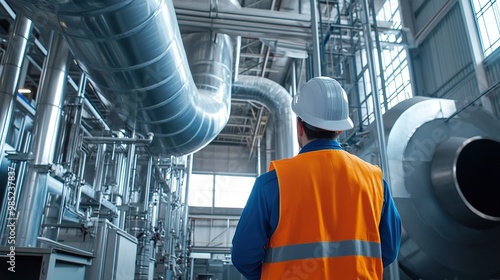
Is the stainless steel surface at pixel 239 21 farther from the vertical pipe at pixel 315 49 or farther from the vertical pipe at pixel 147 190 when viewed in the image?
the vertical pipe at pixel 147 190

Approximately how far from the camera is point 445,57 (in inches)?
249

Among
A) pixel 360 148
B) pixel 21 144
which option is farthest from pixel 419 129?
pixel 21 144

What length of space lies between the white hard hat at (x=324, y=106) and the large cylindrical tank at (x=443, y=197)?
2.01 metres

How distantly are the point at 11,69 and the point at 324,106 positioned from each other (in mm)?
3189

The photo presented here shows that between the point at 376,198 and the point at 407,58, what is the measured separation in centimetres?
664

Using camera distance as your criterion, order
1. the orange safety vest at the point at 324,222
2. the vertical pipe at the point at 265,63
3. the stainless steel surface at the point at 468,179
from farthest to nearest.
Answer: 1. the vertical pipe at the point at 265,63
2. the stainless steel surface at the point at 468,179
3. the orange safety vest at the point at 324,222

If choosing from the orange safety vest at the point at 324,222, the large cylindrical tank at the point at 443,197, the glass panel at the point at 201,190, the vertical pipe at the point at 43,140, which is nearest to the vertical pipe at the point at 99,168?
the vertical pipe at the point at 43,140

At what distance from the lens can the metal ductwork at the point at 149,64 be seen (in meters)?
2.49

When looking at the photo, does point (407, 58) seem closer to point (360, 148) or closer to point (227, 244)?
point (360, 148)

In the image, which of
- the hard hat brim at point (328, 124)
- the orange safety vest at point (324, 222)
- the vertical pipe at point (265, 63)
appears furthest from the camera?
the vertical pipe at point (265, 63)

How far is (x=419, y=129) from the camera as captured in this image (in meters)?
3.29

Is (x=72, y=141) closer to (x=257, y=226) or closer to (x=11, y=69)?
(x=11, y=69)

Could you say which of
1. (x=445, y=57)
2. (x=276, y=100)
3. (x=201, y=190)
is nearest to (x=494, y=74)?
(x=445, y=57)

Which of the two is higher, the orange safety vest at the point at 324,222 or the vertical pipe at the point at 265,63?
the vertical pipe at the point at 265,63
